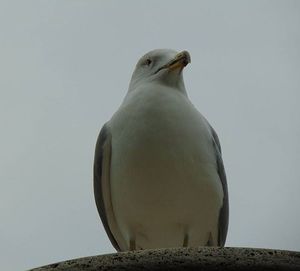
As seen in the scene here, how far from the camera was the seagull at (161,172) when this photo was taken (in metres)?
3.97

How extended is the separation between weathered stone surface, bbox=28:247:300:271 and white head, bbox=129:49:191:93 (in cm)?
197

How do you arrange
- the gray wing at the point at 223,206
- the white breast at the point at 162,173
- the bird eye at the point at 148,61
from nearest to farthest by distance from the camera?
1. the white breast at the point at 162,173
2. the gray wing at the point at 223,206
3. the bird eye at the point at 148,61

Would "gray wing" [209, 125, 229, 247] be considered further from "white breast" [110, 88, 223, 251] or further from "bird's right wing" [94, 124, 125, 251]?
"bird's right wing" [94, 124, 125, 251]

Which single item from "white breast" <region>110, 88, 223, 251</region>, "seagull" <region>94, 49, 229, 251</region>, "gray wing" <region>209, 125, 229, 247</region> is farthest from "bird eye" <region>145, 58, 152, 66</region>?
"gray wing" <region>209, 125, 229, 247</region>

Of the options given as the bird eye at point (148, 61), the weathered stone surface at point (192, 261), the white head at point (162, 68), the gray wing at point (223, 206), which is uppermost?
the bird eye at point (148, 61)

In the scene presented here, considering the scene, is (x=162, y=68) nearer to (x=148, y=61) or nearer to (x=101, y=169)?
(x=148, y=61)

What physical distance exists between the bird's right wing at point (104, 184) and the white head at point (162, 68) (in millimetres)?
404

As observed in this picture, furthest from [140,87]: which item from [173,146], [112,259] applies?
[112,259]

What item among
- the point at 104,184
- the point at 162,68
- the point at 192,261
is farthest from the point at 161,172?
the point at 192,261

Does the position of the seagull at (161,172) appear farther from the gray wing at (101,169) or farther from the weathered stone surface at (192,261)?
the weathered stone surface at (192,261)

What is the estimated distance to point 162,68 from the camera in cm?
440

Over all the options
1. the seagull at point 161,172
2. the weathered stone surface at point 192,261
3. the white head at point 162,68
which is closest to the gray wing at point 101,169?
the seagull at point 161,172

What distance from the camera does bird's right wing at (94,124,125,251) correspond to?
14.0ft

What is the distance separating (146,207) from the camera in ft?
13.2
